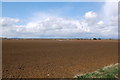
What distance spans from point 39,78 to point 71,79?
8.44 feet

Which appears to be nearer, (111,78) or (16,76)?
(111,78)

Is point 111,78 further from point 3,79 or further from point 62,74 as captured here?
point 3,79

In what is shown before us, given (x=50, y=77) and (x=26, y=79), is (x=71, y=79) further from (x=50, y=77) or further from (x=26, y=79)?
(x=26, y=79)

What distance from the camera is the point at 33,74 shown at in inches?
593

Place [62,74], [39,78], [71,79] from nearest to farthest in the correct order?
[71,79] → [39,78] → [62,74]

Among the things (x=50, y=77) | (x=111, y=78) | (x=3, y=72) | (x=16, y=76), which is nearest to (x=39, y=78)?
(x=50, y=77)

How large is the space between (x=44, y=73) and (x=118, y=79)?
20.4 feet

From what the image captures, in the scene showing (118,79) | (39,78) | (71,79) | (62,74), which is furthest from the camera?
(62,74)

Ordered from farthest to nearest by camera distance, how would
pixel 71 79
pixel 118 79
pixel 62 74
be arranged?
pixel 62 74 → pixel 71 79 → pixel 118 79

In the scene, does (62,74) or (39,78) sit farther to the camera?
(62,74)

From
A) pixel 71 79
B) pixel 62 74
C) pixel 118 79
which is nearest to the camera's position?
pixel 118 79

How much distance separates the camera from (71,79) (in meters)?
12.8

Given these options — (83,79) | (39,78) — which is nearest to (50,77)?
(39,78)

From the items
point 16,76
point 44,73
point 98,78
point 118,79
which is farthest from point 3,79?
point 118,79
